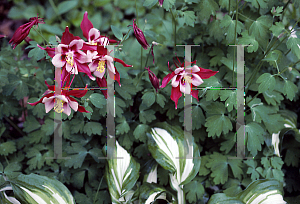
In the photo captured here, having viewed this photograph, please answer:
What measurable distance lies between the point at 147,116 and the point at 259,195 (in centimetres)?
56

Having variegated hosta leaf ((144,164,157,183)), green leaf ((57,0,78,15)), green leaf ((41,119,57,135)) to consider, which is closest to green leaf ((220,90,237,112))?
variegated hosta leaf ((144,164,157,183))

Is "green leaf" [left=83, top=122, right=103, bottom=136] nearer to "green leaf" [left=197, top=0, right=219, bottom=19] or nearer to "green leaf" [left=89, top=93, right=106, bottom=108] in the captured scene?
"green leaf" [left=89, top=93, right=106, bottom=108]

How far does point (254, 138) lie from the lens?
1085 millimetres

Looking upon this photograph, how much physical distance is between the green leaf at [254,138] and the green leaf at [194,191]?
28 centimetres

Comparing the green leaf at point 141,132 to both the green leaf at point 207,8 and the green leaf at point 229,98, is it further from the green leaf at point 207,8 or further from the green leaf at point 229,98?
the green leaf at point 207,8

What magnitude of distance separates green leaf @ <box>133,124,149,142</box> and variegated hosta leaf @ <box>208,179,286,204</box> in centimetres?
38

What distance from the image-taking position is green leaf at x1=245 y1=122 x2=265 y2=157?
3.52 ft

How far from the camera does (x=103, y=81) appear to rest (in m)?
0.96

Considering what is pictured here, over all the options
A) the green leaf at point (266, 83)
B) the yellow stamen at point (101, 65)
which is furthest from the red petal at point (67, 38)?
the green leaf at point (266, 83)

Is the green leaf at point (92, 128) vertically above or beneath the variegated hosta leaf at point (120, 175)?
above

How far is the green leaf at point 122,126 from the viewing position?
1.15 m

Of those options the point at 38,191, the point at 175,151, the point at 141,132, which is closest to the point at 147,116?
the point at 141,132

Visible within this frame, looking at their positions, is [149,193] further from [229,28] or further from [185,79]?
[229,28]

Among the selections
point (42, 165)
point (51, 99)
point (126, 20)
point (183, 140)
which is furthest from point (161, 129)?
point (126, 20)
